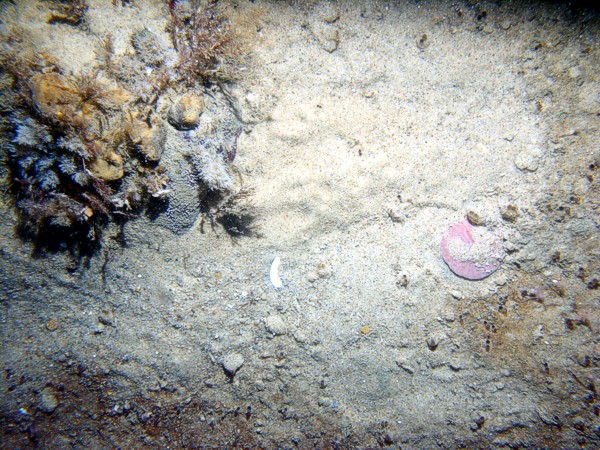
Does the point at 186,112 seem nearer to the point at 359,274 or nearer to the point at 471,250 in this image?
the point at 359,274

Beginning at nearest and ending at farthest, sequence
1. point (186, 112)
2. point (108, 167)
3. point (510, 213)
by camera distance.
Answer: point (108, 167) < point (186, 112) < point (510, 213)

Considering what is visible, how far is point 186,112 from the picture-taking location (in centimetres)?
266

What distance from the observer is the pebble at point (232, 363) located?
3154 mm

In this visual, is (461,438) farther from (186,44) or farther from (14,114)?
(14,114)

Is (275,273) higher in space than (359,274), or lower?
lower

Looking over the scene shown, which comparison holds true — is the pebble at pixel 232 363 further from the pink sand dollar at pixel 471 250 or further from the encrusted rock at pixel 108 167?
the pink sand dollar at pixel 471 250

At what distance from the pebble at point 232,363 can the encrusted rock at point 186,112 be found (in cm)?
223

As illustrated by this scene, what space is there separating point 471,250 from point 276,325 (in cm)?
204

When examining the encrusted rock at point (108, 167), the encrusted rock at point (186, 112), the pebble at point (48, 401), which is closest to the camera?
the encrusted rock at point (108, 167)

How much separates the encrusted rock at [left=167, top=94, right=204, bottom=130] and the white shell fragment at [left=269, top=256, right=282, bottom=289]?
1.47 metres

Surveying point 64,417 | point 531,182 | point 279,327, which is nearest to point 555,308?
point 531,182

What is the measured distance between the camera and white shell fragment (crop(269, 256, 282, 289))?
3.14 meters

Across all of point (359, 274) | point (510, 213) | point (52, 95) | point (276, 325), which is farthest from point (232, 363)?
point (510, 213)

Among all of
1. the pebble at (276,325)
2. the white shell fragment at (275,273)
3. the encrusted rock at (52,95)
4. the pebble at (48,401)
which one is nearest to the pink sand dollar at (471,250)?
the white shell fragment at (275,273)
